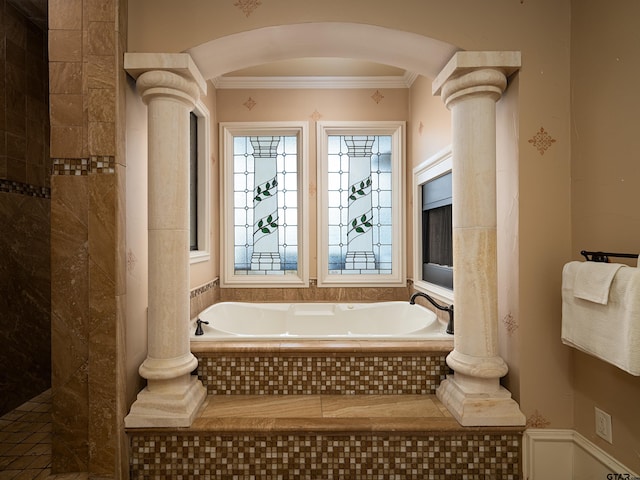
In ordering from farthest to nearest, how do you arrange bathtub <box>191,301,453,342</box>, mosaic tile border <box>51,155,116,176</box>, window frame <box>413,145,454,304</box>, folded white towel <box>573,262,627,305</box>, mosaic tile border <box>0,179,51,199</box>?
bathtub <box>191,301,453,342</box> → window frame <box>413,145,454,304</box> → mosaic tile border <box>0,179,51,199</box> → mosaic tile border <box>51,155,116,176</box> → folded white towel <box>573,262,627,305</box>

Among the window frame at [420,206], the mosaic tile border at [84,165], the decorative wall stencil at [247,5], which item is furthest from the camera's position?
the window frame at [420,206]

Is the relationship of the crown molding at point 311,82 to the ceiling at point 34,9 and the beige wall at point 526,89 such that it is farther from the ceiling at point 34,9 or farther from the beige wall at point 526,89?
the beige wall at point 526,89

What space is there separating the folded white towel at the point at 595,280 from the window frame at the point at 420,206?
100cm

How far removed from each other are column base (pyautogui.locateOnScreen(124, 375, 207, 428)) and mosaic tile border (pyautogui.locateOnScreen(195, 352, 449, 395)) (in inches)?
9.7

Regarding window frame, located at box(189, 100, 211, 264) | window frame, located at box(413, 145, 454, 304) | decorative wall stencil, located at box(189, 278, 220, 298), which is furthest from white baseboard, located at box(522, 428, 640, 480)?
window frame, located at box(189, 100, 211, 264)

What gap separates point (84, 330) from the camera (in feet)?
5.41

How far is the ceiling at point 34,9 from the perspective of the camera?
237cm

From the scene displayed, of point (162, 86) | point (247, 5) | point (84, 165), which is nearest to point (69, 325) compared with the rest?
point (84, 165)

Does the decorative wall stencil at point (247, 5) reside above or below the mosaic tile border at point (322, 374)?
above

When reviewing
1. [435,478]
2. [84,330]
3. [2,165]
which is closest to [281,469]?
[435,478]

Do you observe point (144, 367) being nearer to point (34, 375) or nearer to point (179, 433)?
point (179, 433)

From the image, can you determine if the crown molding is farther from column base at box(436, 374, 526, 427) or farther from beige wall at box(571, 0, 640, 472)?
column base at box(436, 374, 526, 427)

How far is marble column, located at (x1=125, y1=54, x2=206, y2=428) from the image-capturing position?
170 cm

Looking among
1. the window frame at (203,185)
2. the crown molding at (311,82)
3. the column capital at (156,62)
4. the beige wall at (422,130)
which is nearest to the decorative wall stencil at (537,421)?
the beige wall at (422,130)
